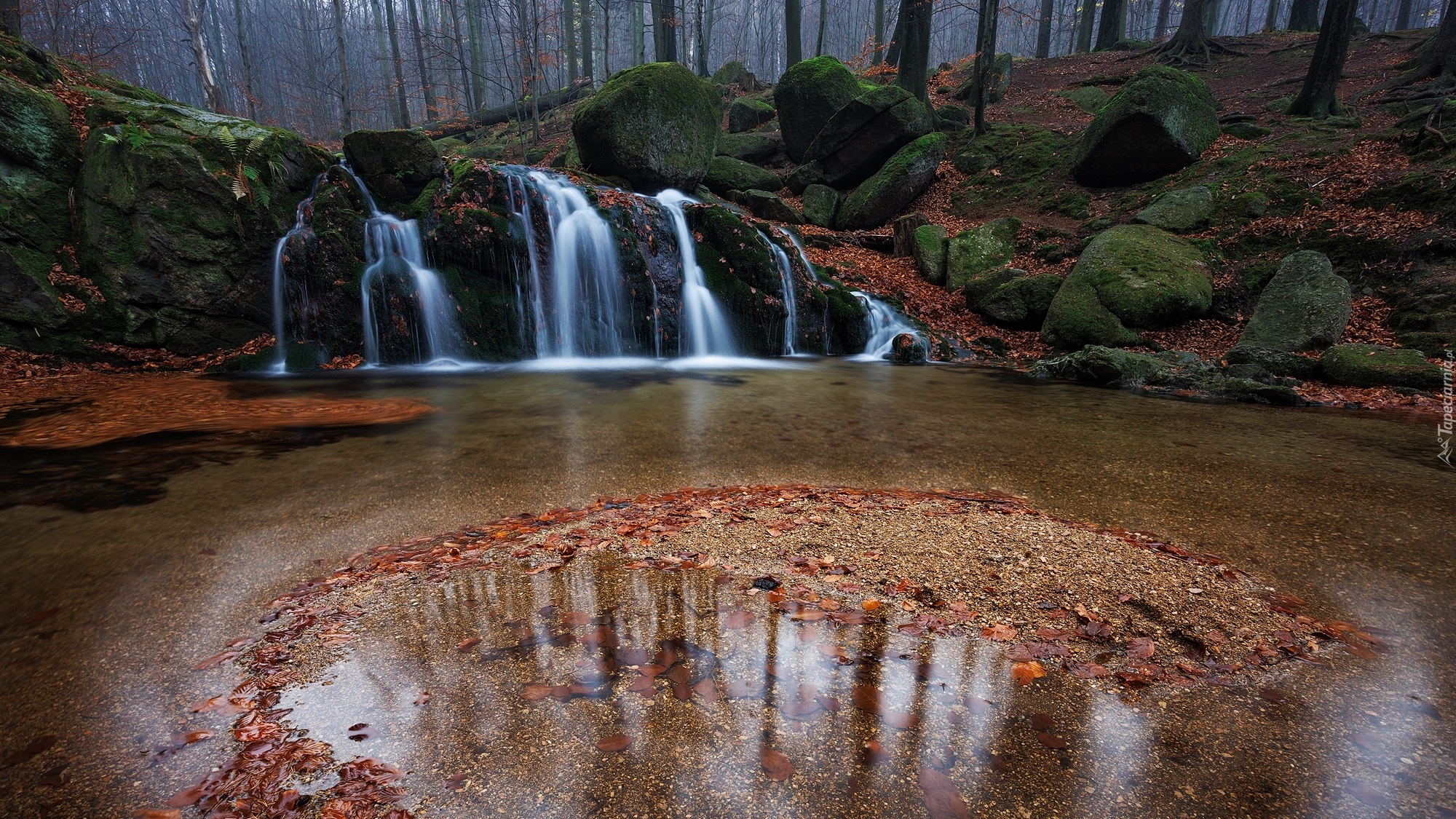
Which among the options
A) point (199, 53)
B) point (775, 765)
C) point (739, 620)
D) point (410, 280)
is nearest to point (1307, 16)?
point (410, 280)

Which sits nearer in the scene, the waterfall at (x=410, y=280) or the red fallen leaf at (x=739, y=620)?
the red fallen leaf at (x=739, y=620)

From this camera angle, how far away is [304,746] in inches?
68.2

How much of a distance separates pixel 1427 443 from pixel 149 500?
10.2 metres

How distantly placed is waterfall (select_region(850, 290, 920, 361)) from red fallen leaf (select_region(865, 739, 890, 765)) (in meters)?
9.70

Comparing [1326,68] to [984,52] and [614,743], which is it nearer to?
[984,52]

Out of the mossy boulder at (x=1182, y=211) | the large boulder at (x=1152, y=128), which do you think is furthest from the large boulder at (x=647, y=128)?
the mossy boulder at (x=1182, y=211)

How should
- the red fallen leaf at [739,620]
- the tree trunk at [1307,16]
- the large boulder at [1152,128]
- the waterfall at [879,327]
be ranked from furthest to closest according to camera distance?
the tree trunk at [1307,16], the large boulder at [1152,128], the waterfall at [879,327], the red fallen leaf at [739,620]

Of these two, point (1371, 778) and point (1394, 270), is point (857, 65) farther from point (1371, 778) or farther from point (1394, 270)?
point (1371, 778)

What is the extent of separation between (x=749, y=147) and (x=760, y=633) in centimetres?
1835

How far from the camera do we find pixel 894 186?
49.3 feet

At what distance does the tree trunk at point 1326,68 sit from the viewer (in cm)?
1247

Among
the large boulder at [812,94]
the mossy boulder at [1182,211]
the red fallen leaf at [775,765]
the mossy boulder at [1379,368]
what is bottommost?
the red fallen leaf at [775,765]

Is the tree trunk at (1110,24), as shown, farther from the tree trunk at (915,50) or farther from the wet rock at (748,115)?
the wet rock at (748,115)

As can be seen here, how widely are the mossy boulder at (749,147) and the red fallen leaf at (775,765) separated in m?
18.5
